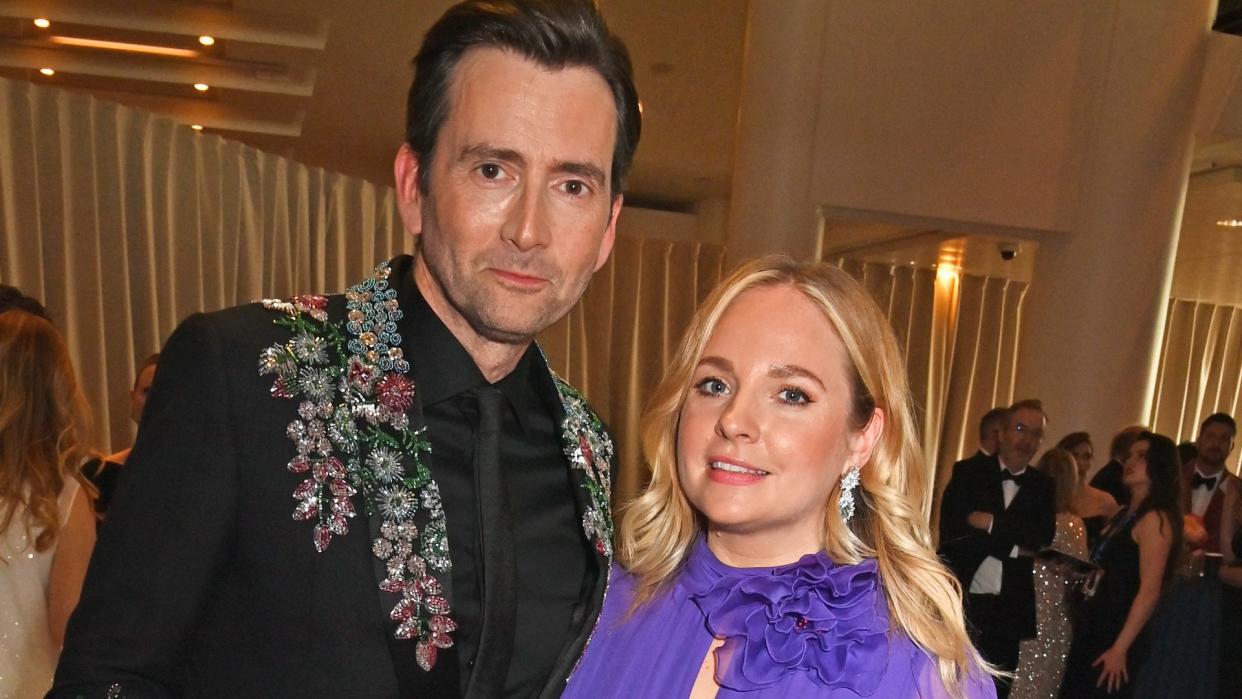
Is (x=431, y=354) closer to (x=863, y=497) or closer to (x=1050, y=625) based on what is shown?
(x=863, y=497)

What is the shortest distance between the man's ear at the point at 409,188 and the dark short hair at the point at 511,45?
0.01 m

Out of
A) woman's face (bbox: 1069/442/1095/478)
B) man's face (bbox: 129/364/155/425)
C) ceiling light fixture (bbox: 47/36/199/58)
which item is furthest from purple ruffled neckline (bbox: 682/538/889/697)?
Result: ceiling light fixture (bbox: 47/36/199/58)

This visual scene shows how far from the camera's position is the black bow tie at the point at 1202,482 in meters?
6.38

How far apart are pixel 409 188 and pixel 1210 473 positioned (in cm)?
617

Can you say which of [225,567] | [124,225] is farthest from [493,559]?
[124,225]

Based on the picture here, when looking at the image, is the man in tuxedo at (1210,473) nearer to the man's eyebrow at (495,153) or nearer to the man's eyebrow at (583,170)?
the man's eyebrow at (583,170)

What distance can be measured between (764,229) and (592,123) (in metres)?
5.02

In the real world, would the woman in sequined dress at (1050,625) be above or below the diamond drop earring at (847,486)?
below

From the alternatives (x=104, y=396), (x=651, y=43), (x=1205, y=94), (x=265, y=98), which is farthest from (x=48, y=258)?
(x=1205, y=94)

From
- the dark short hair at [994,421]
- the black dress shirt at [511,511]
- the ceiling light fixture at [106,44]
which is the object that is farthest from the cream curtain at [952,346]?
the black dress shirt at [511,511]

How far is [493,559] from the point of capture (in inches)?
54.9

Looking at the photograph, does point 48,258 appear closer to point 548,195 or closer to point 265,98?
point 265,98

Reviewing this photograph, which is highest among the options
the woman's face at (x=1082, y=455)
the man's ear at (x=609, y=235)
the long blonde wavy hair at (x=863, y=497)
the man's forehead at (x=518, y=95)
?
the man's forehead at (x=518, y=95)

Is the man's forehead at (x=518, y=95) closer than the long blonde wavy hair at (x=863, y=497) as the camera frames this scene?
Yes
